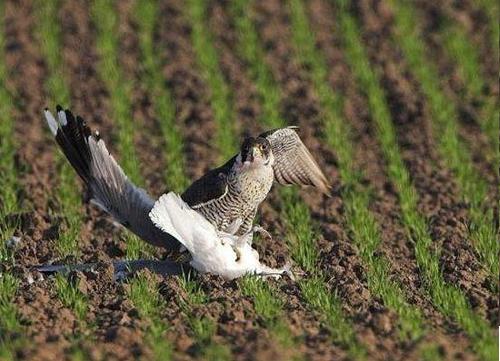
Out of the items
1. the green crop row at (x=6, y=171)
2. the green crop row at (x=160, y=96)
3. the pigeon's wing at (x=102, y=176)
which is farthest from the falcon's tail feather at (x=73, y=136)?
the green crop row at (x=160, y=96)

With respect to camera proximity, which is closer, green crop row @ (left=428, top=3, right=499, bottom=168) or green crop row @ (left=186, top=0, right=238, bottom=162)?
green crop row @ (left=186, top=0, right=238, bottom=162)

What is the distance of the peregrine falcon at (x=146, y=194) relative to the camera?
895cm

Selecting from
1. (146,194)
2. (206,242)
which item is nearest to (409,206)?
(206,242)

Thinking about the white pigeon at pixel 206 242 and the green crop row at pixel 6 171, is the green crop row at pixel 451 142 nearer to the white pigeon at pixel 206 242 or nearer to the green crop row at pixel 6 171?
the white pigeon at pixel 206 242

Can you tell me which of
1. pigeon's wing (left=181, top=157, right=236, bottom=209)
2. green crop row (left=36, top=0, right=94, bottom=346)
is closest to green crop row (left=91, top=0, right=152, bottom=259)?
green crop row (left=36, top=0, right=94, bottom=346)

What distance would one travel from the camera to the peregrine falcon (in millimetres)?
8945

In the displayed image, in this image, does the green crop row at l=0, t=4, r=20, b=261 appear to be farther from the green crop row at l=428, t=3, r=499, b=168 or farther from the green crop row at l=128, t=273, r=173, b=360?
the green crop row at l=428, t=3, r=499, b=168

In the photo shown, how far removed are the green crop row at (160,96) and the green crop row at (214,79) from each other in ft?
1.29

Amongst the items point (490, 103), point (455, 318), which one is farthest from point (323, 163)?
point (455, 318)

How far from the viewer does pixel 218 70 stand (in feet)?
48.2

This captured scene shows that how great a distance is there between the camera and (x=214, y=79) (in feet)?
46.9

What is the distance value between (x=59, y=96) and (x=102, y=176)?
5151 millimetres

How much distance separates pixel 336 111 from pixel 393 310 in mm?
5512

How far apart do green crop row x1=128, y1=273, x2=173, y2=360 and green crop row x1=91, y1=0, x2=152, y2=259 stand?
1110 mm
